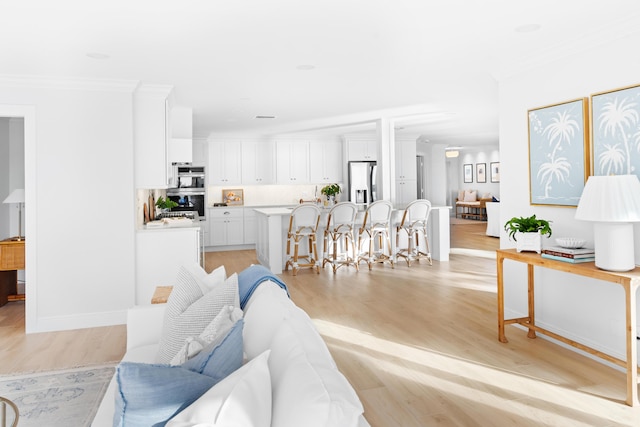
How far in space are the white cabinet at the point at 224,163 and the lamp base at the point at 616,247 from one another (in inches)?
298

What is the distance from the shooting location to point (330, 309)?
4.77m

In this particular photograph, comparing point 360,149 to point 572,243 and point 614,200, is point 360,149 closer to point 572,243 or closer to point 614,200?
point 572,243

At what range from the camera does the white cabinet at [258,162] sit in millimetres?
9539

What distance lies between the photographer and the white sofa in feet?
3.32

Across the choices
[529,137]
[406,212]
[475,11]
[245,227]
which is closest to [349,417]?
[475,11]

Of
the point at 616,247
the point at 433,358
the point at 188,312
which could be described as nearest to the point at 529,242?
the point at 616,247

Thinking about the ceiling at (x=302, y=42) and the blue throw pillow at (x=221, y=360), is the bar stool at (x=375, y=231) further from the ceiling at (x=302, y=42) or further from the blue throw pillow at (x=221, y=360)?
the blue throw pillow at (x=221, y=360)

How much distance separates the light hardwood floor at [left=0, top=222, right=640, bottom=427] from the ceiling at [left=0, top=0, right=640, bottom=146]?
243 cm

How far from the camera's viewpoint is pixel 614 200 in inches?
111

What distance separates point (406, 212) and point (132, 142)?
172 inches

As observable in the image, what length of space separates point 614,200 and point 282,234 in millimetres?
4873

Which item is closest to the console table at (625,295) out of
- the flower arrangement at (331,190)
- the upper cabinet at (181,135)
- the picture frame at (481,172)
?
the upper cabinet at (181,135)

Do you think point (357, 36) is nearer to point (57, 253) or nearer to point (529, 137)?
point (529, 137)

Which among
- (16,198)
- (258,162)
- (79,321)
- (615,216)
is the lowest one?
(79,321)
